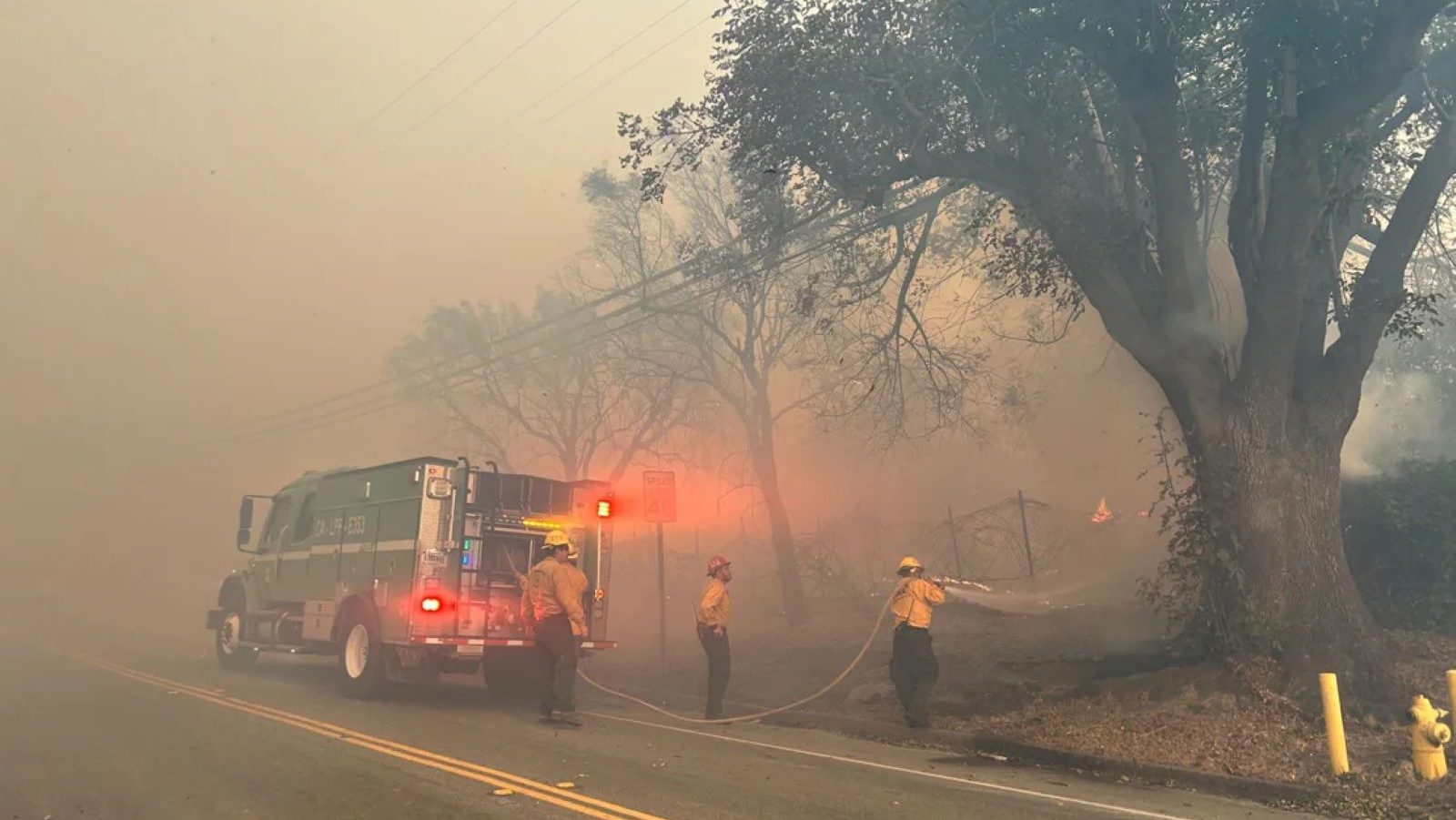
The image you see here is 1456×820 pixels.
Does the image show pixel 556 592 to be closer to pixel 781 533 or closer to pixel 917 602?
pixel 917 602

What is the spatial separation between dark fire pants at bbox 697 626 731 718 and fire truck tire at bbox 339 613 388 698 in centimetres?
384

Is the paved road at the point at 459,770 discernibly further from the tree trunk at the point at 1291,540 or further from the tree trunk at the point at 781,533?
the tree trunk at the point at 781,533

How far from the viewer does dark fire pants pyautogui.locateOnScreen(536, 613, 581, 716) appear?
9.43 m

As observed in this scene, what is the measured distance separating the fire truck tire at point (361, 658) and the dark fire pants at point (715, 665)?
384 cm

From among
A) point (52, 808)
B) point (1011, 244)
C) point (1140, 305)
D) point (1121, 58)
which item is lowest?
point (52, 808)

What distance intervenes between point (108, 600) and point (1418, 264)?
139 ft

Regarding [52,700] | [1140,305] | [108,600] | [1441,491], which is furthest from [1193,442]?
[108,600]

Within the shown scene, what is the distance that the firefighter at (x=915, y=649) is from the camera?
9.27 meters

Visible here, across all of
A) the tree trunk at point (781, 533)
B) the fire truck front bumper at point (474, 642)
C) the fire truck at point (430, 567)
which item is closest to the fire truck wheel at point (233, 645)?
the fire truck at point (430, 567)

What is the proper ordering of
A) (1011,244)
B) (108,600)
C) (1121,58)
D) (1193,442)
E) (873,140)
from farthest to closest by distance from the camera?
(108,600), (1011,244), (873,140), (1193,442), (1121,58)

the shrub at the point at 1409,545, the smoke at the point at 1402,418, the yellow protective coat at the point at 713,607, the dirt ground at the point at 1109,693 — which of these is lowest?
the dirt ground at the point at 1109,693

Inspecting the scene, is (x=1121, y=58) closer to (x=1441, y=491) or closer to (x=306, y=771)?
(x=1441, y=491)

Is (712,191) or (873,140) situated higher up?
(712,191)

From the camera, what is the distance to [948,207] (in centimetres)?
1608
